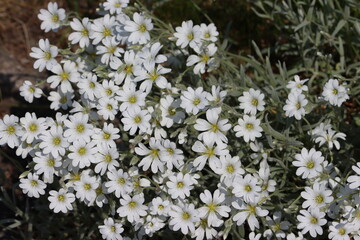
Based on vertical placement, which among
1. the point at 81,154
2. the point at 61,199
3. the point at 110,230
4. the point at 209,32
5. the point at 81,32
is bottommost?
the point at 110,230

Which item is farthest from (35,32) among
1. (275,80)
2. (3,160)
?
(275,80)

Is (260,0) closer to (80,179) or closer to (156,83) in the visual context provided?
(156,83)

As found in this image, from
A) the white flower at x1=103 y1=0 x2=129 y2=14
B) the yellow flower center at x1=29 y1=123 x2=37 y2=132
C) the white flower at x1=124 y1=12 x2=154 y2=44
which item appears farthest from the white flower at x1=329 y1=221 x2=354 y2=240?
the white flower at x1=103 y1=0 x2=129 y2=14

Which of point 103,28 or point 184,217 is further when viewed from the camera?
point 103,28

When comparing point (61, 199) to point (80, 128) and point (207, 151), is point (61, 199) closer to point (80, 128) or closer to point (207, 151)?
point (80, 128)

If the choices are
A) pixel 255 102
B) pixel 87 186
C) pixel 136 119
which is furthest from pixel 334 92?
pixel 87 186

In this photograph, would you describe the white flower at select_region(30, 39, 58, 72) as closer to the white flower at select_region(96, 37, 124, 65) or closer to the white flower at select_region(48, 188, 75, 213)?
the white flower at select_region(96, 37, 124, 65)
